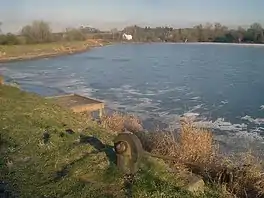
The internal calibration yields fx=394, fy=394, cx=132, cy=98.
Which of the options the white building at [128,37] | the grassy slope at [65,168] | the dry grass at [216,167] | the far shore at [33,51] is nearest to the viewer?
the grassy slope at [65,168]

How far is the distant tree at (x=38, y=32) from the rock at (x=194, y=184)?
8674 centimetres

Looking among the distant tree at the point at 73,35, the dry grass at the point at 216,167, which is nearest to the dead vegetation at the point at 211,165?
the dry grass at the point at 216,167

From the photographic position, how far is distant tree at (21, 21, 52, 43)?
3570 inches

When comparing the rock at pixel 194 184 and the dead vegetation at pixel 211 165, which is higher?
the rock at pixel 194 184

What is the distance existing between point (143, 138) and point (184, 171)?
411cm

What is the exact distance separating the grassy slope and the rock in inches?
4.3

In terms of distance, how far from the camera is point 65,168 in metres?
5.39

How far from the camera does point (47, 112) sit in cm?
931

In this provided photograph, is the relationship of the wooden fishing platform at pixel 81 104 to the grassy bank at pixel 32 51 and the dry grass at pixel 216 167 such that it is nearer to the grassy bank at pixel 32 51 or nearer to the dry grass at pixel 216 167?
the dry grass at pixel 216 167

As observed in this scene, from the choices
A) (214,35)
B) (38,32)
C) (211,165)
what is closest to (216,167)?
(211,165)

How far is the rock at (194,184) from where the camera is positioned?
4.75m

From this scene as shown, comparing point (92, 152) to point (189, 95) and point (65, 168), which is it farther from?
point (189, 95)

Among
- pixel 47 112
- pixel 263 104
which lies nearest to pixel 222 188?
pixel 47 112

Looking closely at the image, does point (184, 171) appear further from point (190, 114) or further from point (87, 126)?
point (190, 114)
